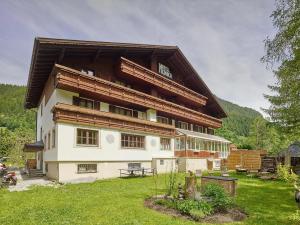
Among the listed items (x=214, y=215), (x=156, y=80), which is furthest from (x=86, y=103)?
(x=214, y=215)

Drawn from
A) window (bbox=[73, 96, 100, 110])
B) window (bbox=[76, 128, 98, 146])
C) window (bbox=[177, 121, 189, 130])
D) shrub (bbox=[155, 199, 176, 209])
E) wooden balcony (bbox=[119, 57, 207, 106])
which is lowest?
shrub (bbox=[155, 199, 176, 209])

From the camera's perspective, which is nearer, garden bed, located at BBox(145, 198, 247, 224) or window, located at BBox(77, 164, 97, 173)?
garden bed, located at BBox(145, 198, 247, 224)

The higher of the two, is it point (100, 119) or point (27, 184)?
point (100, 119)

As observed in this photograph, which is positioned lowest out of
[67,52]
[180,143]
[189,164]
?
[189,164]

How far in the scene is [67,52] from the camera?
2350cm

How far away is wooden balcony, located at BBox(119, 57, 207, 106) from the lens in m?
27.0

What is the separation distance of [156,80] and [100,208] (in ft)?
70.7

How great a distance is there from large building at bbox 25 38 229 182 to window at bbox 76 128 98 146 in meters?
0.08

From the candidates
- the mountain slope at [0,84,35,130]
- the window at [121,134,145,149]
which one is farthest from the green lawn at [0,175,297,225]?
the mountain slope at [0,84,35,130]

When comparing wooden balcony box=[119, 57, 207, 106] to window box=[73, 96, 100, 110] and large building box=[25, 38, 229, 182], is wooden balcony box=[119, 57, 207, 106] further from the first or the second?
window box=[73, 96, 100, 110]

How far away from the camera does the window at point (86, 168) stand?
72.6ft

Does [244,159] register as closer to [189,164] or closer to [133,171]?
[189,164]

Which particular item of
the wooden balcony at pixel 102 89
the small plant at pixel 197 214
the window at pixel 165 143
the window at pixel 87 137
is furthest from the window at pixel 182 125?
the small plant at pixel 197 214

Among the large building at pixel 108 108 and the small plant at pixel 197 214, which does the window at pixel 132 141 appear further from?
the small plant at pixel 197 214
